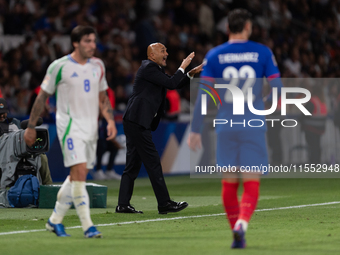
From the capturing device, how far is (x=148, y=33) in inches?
795

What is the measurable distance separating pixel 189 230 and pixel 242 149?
1.79 metres

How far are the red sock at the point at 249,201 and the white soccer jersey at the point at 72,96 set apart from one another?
1.66 m

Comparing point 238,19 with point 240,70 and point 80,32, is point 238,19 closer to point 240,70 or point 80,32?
point 240,70

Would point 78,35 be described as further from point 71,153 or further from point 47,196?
point 47,196

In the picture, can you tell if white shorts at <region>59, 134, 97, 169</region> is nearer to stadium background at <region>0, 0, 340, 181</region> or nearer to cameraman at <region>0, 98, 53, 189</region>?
cameraman at <region>0, 98, 53, 189</region>

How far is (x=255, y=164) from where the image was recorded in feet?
20.3

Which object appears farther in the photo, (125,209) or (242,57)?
(125,209)

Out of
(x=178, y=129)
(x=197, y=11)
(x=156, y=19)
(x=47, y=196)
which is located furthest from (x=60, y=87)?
(x=197, y=11)

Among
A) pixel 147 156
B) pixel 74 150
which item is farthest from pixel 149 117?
pixel 74 150

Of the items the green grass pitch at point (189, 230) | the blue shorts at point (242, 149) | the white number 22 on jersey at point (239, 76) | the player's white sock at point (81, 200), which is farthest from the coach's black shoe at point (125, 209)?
the white number 22 on jersey at point (239, 76)

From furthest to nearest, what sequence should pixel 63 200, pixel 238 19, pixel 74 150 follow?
pixel 63 200 < pixel 74 150 < pixel 238 19

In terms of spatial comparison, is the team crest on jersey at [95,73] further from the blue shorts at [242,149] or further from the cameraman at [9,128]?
the cameraman at [9,128]

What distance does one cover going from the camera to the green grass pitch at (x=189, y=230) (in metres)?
6.24

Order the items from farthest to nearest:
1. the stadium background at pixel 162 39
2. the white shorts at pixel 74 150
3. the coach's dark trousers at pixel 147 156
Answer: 1. the stadium background at pixel 162 39
2. the coach's dark trousers at pixel 147 156
3. the white shorts at pixel 74 150
